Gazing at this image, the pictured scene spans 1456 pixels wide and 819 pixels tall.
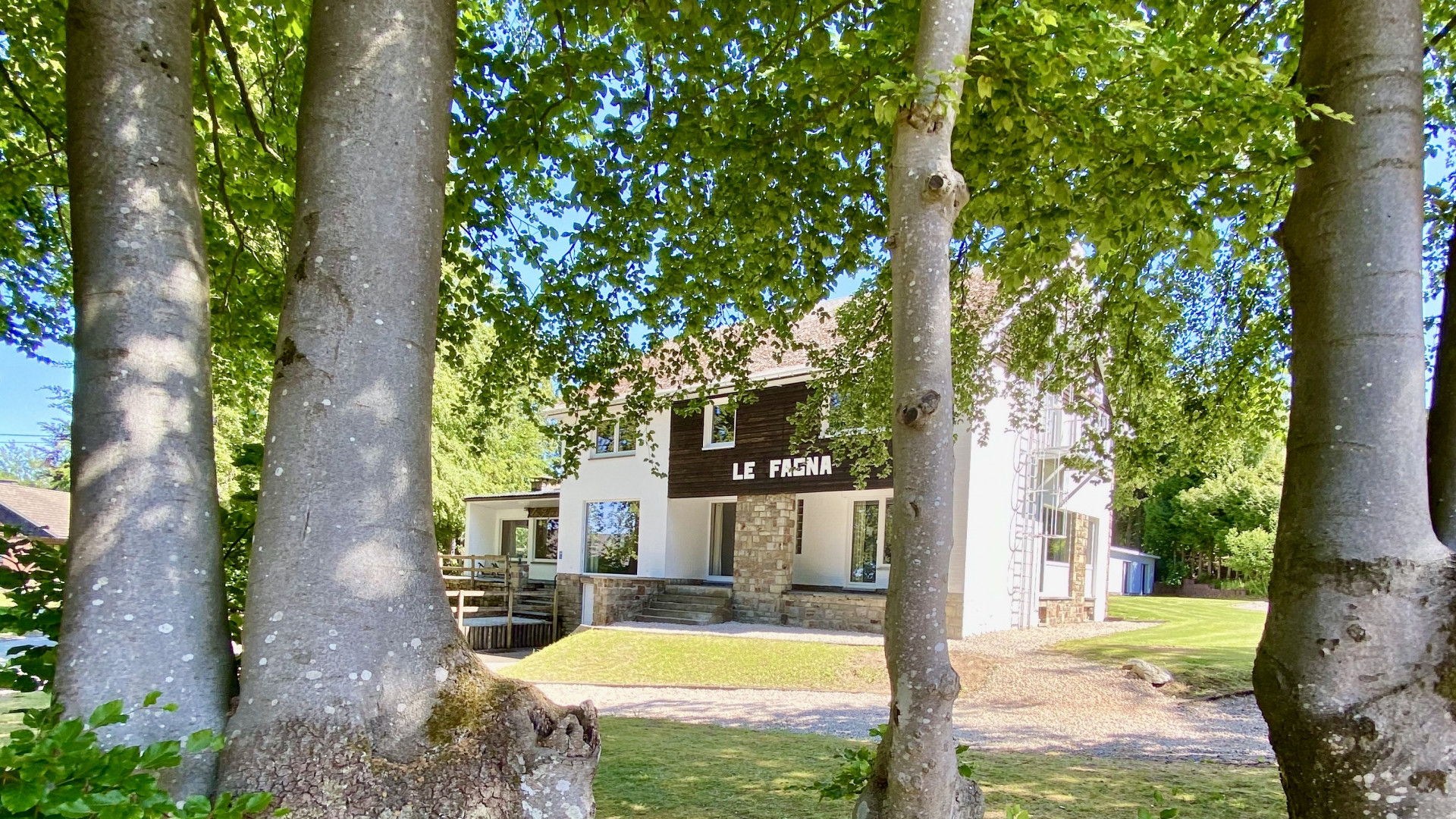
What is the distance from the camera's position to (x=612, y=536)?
79.7ft

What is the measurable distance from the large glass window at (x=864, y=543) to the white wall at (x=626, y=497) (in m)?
4.86

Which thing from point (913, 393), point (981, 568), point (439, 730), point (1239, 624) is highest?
point (913, 393)

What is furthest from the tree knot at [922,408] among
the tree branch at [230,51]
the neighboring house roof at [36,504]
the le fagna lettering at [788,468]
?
the neighboring house roof at [36,504]

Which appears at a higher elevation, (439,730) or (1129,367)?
(1129,367)

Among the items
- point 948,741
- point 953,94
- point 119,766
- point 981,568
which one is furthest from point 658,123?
point 981,568

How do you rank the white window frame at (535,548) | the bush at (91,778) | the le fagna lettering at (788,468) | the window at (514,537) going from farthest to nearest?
the window at (514,537) → the white window frame at (535,548) → the le fagna lettering at (788,468) → the bush at (91,778)

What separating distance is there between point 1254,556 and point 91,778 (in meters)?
33.9

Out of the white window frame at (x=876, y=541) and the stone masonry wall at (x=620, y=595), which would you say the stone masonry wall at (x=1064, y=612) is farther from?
the stone masonry wall at (x=620, y=595)

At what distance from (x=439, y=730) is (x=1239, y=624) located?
22.3 meters

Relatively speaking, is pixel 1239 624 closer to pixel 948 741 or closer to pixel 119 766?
pixel 948 741

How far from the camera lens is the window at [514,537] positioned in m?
30.6

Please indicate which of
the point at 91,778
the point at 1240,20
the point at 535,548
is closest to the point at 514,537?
the point at 535,548

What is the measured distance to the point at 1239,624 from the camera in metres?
20.6

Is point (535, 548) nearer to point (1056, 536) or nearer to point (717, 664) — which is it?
point (717, 664)
